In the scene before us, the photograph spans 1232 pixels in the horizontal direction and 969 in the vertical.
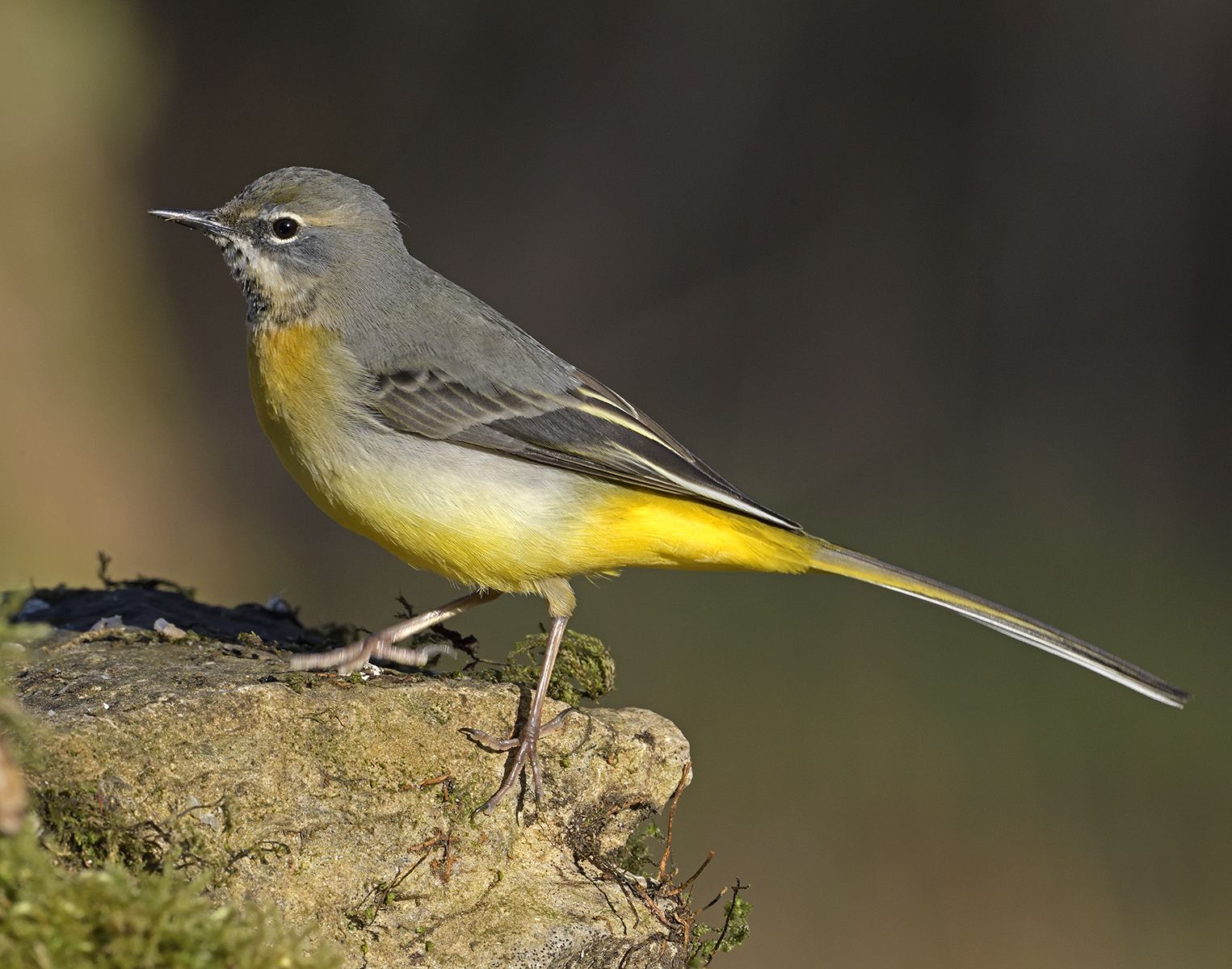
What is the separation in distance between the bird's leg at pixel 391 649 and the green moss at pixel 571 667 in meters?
0.40

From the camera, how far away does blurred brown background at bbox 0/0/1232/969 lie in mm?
10312

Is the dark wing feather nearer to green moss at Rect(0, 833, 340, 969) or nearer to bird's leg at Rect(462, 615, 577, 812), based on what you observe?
bird's leg at Rect(462, 615, 577, 812)

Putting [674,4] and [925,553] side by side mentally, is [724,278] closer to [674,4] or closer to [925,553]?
[674,4]

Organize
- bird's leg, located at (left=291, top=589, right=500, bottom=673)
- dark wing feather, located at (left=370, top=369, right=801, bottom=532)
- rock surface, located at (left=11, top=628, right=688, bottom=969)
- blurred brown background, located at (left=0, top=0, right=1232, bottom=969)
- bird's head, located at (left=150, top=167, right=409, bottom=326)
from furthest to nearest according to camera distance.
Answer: blurred brown background, located at (left=0, top=0, right=1232, bottom=969)
bird's head, located at (left=150, top=167, right=409, bottom=326)
dark wing feather, located at (left=370, top=369, right=801, bottom=532)
bird's leg, located at (left=291, top=589, right=500, bottom=673)
rock surface, located at (left=11, top=628, right=688, bottom=969)

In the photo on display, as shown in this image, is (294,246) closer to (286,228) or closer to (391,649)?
(286,228)

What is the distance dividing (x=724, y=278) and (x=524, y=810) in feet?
41.5

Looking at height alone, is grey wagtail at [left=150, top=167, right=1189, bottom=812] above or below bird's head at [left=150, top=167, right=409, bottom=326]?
below

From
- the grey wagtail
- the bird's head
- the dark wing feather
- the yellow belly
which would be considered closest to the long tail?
the grey wagtail

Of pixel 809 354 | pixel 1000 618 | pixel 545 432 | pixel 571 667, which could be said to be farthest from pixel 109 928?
pixel 809 354

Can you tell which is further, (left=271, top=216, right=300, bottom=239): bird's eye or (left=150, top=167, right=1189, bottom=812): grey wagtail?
(left=271, top=216, right=300, bottom=239): bird's eye

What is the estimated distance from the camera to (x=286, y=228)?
5.88 meters

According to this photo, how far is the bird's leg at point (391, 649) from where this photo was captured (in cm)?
498

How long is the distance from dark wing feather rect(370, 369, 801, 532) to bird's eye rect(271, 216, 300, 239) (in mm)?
1016

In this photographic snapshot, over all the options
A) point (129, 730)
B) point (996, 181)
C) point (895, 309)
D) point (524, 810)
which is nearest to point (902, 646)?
point (895, 309)
